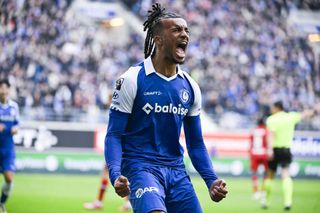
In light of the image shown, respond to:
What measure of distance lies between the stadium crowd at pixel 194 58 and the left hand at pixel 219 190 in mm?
17542

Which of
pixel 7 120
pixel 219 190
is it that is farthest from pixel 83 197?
pixel 219 190

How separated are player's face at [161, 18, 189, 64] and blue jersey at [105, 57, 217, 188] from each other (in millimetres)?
205

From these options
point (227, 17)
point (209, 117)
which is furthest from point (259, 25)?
point (209, 117)

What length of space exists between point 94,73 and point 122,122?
2143 centimetres

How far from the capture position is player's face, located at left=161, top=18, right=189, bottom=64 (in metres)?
5.29

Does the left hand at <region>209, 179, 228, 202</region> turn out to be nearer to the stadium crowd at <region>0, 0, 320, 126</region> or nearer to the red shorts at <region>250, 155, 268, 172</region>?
the red shorts at <region>250, 155, 268, 172</region>

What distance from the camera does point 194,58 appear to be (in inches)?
1168

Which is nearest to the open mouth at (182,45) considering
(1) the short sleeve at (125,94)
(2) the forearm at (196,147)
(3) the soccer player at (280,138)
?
(1) the short sleeve at (125,94)

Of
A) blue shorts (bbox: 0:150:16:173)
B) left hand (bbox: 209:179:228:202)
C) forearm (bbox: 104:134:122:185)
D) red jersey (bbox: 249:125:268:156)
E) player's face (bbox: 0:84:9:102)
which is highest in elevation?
forearm (bbox: 104:134:122:185)

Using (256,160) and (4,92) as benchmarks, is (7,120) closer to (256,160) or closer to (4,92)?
(4,92)

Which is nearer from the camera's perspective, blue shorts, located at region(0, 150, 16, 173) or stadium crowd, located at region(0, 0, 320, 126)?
blue shorts, located at region(0, 150, 16, 173)

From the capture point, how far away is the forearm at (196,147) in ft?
18.1

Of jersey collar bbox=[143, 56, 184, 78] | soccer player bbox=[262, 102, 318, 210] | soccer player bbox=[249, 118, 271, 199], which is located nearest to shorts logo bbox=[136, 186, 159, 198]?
jersey collar bbox=[143, 56, 184, 78]

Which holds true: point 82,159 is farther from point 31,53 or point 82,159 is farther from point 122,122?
point 122,122
